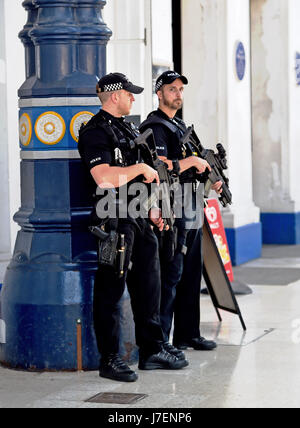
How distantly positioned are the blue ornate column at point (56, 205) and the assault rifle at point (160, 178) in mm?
449

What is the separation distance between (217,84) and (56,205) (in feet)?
20.0

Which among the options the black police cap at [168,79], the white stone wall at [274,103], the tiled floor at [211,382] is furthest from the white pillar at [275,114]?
the black police cap at [168,79]

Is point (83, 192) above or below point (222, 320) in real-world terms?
above

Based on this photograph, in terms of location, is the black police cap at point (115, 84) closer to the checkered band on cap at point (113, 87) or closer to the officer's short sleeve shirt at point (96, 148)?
the checkered band on cap at point (113, 87)

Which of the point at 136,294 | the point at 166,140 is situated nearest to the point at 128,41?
the point at 166,140

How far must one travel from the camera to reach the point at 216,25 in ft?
41.2

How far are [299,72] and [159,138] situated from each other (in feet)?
29.0

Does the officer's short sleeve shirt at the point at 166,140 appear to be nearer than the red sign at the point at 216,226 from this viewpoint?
Yes

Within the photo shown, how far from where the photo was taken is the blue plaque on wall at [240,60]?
42.4 ft

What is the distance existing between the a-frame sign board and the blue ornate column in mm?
1556

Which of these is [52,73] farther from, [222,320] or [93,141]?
[222,320]

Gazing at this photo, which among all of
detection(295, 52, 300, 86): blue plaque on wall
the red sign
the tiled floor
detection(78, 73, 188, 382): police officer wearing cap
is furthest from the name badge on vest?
detection(295, 52, 300, 86): blue plaque on wall

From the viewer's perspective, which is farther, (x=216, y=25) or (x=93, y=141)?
(x=216, y=25)
